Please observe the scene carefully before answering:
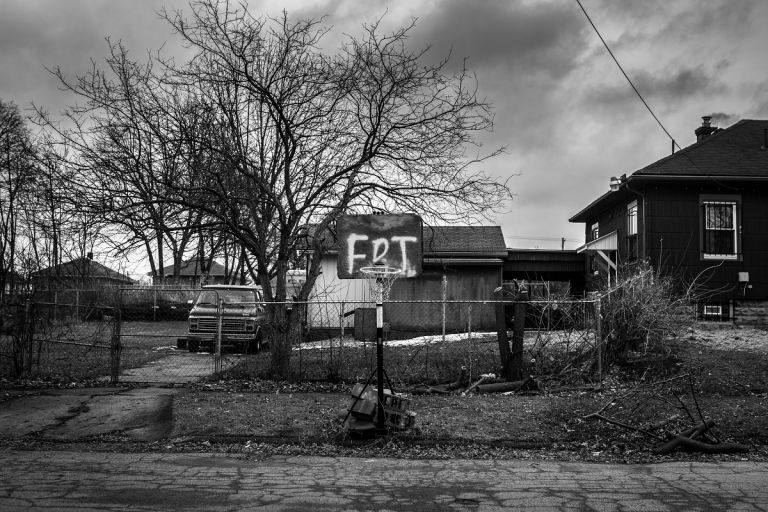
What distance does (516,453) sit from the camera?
773cm

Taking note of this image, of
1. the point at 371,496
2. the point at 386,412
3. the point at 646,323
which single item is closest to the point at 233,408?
the point at 386,412

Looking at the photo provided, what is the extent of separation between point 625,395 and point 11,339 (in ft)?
35.9

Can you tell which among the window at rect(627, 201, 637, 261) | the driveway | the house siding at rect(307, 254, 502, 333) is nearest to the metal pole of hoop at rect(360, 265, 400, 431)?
the driveway

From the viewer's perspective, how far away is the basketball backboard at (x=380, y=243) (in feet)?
27.7

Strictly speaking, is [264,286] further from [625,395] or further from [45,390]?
[625,395]

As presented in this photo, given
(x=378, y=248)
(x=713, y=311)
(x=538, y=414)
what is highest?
(x=378, y=248)

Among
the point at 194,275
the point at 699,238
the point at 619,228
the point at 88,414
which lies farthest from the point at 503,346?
the point at 194,275

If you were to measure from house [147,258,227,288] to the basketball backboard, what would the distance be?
57.3 feet

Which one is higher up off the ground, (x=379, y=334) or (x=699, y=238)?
(x=699, y=238)

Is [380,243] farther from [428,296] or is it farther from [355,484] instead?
[428,296]

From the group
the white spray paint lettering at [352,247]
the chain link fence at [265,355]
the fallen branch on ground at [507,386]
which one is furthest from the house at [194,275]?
the white spray paint lettering at [352,247]

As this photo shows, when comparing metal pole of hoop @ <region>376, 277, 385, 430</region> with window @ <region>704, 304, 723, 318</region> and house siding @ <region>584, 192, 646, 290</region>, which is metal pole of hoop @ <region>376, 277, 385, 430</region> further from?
window @ <region>704, 304, 723, 318</region>

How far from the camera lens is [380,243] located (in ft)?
27.9

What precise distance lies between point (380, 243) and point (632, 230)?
15.6m
